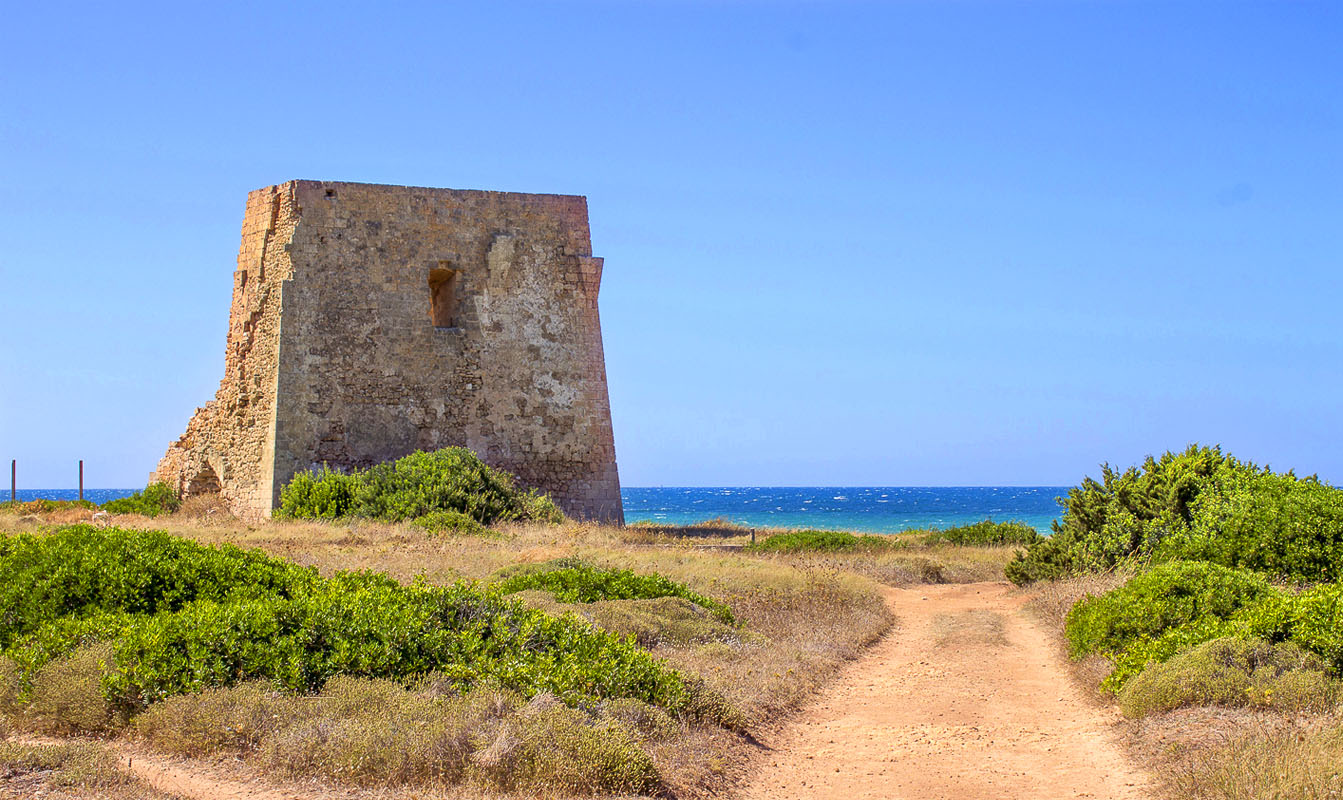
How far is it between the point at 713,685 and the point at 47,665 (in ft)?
13.3

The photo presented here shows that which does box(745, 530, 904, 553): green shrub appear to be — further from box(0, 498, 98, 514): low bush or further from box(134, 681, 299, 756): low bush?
box(134, 681, 299, 756): low bush

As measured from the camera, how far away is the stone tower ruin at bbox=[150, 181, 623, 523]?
19922 millimetres

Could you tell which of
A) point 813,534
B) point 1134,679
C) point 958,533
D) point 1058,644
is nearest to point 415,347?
point 813,534

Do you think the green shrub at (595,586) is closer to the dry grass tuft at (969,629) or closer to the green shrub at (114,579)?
the green shrub at (114,579)

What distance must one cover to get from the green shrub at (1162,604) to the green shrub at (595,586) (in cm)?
311

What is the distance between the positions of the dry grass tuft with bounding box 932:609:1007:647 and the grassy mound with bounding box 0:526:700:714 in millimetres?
4847

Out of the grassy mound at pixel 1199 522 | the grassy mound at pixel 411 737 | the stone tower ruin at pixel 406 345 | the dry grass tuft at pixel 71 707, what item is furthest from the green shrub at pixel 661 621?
the stone tower ruin at pixel 406 345

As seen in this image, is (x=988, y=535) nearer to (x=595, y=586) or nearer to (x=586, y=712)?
(x=595, y=586)

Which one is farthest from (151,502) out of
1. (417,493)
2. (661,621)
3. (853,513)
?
(853,513)

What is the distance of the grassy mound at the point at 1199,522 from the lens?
10.8 m

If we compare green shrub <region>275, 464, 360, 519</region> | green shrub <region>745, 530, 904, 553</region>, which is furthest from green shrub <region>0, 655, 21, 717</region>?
green shrub <region>745, 530, 904, 553</region>

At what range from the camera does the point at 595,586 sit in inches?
409

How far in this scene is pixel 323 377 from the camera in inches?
784

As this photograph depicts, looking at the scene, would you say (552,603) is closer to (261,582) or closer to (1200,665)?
(261,582)
